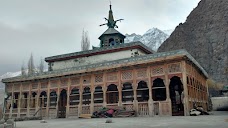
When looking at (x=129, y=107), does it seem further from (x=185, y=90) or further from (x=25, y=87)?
(x=25, y=87)

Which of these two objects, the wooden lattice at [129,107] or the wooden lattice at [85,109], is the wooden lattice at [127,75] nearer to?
the wooden lattice at [129,107]

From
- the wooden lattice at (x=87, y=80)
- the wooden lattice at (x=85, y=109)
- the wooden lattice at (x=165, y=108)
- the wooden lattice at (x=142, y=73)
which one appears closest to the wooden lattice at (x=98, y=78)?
the wooden lattice at (x=87, y=80)

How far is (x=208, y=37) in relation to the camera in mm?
84875

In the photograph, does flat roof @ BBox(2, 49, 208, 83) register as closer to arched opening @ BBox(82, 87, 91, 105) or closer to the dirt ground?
arched opening @ BBox(82, 87, 91, 105)

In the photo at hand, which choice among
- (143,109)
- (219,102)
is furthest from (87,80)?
(219,102)

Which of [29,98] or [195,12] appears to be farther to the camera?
[195,12]

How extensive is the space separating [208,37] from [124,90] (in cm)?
7305

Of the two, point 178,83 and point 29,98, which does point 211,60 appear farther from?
point 29,98

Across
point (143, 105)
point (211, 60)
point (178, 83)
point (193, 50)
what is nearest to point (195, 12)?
point (193, 50)

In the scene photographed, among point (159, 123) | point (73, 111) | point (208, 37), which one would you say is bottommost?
point (73, 111)

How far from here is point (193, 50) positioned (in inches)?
3349

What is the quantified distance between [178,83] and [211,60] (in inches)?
2275

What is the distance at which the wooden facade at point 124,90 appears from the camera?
1877 centimetres

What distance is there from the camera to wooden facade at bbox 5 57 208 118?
18766 millimetres
